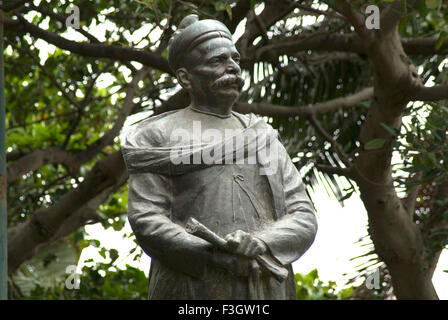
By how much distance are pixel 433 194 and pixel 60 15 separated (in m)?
5.04

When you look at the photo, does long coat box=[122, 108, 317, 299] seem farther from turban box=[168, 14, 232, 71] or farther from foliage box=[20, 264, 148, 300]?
foliage box=[20, 264, 148, 300]

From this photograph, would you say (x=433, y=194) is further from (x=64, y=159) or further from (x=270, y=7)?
(x=64, y=159)

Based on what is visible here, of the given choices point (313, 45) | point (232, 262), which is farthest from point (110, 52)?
point (232, 262)

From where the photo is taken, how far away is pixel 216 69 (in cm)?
713

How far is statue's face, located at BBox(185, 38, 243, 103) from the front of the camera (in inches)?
281

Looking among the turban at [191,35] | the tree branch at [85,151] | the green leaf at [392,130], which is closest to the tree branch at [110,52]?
the tree branch at [85,151]

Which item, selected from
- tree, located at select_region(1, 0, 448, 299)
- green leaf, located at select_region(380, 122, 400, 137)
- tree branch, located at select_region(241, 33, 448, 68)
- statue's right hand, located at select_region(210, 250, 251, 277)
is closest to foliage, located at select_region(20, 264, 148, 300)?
tree, located at select_region(1, 0, 448, 299)

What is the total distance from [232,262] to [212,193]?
512mm

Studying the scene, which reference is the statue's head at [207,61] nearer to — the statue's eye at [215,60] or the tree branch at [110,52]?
the statue's eye at [215,60]

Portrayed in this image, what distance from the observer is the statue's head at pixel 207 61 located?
7.13 m

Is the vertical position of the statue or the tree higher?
the tree

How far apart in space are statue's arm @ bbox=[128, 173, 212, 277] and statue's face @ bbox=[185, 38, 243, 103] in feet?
2.24

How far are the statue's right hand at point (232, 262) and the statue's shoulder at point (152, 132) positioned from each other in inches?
35.7
